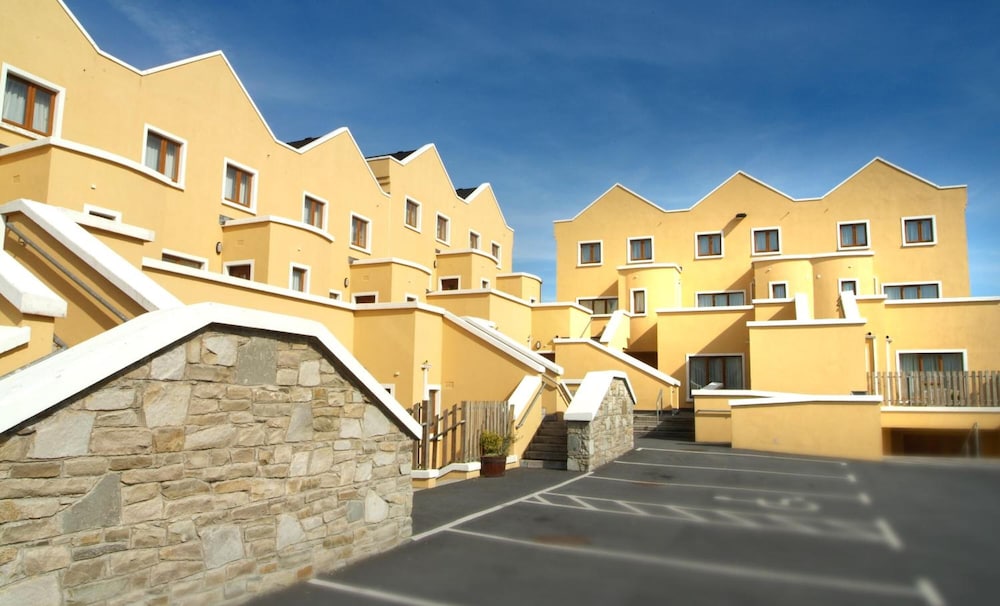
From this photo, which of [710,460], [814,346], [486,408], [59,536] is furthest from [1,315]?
[814,346]

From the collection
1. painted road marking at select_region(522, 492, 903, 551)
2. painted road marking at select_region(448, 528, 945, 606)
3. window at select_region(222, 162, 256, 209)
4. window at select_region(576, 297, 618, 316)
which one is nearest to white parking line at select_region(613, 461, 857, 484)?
painted road marking at select_region(522, 492, 903, 551)

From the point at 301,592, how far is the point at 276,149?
17.4 metres

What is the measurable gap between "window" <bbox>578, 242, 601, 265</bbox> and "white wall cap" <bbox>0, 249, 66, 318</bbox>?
30.9 m

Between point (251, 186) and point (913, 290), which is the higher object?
point (251, 186)

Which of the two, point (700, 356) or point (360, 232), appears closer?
point (360, 232)

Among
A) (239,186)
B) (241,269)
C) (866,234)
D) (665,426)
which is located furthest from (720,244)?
(241,269)

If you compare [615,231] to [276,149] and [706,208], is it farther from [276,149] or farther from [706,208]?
[276,149]

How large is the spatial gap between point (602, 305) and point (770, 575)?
1145 inches

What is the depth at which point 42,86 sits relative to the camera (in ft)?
47.9

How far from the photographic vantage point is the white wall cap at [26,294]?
22.5 feet

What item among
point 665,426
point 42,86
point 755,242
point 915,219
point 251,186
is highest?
point 915,219

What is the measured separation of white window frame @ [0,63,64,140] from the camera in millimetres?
13758

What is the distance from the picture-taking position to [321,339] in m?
6.34

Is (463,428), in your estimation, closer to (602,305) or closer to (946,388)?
(946,388)
